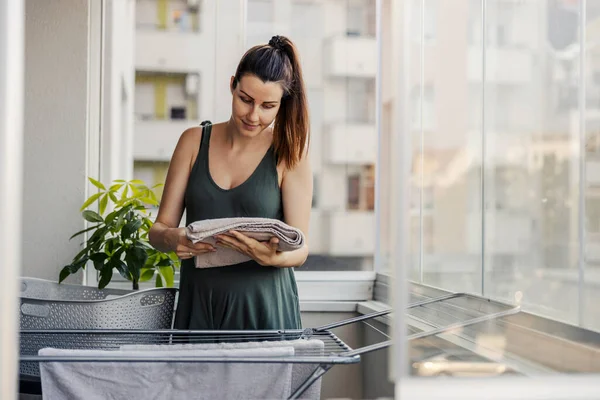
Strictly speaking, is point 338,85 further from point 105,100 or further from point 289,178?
point 289,178

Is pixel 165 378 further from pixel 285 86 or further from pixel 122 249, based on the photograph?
pixel 122 249

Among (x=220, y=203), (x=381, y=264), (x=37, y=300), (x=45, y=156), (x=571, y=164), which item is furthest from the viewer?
(x=381, y=264)

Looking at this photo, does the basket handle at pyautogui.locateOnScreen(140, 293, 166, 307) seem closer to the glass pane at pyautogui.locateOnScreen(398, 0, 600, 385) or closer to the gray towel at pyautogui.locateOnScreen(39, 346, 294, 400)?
the glass pane at pyautogui.locateOnScreen(398, 0, 600, 385)

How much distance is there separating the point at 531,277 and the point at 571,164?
30cm

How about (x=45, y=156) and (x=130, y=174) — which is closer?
(x=45, y=156)

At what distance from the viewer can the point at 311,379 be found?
1.68 metres

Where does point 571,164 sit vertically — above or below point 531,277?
above

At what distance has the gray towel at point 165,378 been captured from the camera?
1642mm

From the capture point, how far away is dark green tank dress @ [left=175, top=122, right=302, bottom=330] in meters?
2.20

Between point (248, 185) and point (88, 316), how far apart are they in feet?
2.17

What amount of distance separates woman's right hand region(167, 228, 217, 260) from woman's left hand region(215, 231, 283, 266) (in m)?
0.05

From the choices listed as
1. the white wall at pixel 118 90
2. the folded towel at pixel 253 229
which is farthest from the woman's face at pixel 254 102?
the white wall at pixel 118 90

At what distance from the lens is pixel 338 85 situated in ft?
12.7

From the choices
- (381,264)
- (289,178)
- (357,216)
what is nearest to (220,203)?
(289,178)
